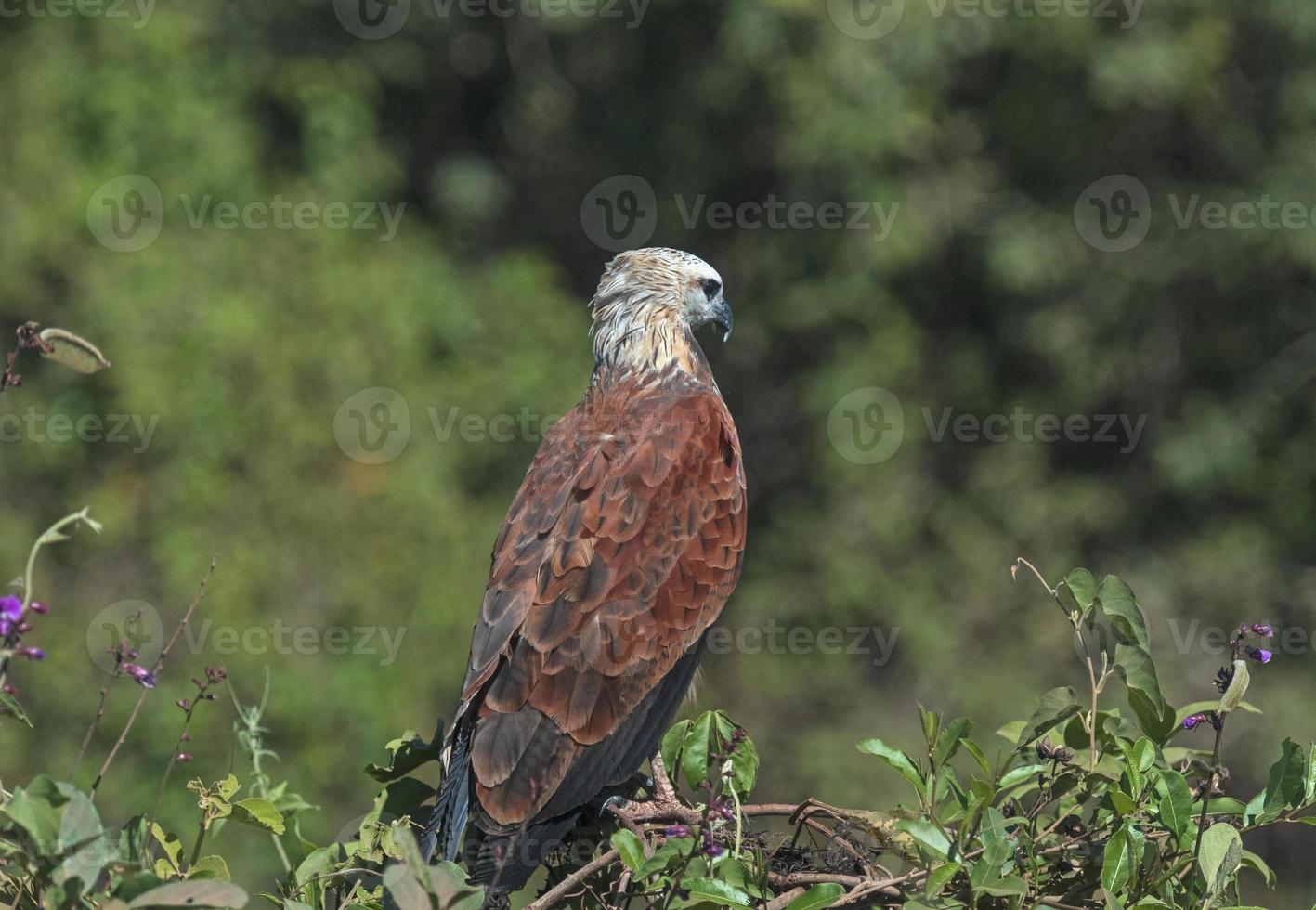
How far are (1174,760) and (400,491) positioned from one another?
5604 mm

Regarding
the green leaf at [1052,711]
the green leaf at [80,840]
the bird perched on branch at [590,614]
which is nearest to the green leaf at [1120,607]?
the green leaf at [1052,711]

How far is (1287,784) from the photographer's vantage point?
2014mm

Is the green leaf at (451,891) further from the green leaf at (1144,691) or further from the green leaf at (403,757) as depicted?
the green leaf at (1144,691)

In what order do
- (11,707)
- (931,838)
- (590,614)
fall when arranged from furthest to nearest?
(590,614)
(931,838)
(11,707)

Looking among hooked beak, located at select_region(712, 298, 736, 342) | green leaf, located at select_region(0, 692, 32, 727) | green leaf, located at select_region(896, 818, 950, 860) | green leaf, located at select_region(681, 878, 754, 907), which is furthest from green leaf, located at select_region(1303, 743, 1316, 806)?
hooked beak, located at select_region(712, 298, 736, 342)

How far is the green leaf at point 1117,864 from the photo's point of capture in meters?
1.92

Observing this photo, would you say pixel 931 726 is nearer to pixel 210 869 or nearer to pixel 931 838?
pixel 931 838

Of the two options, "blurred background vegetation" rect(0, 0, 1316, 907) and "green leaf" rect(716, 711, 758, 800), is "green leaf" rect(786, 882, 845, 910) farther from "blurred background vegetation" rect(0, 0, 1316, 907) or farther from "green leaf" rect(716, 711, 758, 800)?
"blurred background vegetation" rect(0, 0, 1316, 907)

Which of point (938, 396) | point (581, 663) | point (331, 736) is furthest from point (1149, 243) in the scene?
point (581, 663)

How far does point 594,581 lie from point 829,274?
5.80 meters

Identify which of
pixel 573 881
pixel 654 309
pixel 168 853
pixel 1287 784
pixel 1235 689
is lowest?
pixel 168 853

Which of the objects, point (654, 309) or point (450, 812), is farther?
point (654, 309)

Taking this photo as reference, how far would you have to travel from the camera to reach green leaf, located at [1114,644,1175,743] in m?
2.10

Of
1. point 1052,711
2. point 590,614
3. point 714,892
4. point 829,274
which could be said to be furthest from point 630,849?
point 829,274
